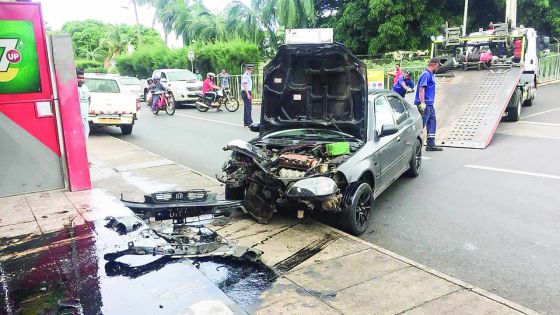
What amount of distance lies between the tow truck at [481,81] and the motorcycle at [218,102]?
28.1 ft

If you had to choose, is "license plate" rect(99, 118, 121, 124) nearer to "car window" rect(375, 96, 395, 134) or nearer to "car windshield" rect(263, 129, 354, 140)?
"car windshield" rect(263, 129, 354, 140)

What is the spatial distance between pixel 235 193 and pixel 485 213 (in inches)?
125

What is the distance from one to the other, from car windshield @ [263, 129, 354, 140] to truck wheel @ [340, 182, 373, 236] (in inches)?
33.3

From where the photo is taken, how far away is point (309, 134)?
240 inches

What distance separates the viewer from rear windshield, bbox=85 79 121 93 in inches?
532

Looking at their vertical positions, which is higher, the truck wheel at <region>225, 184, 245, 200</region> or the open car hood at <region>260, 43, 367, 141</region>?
the open car hood at <region>260, 43, 367, 141</region>

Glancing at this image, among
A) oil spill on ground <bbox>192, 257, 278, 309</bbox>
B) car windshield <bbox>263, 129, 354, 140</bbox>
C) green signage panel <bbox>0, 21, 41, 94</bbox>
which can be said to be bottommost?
oil spill on ground <bbox>192, 257, 278, 309</bbox>

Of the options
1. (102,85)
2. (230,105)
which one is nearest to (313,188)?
(102,85)

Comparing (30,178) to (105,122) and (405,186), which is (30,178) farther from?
(105,122)

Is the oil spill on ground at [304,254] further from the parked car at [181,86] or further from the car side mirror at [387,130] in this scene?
the parked car at [181,86]

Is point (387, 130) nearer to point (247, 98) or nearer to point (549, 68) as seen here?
point (247, 98)

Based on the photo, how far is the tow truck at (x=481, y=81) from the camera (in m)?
10.3

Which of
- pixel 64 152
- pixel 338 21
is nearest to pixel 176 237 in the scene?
pixel 64 152

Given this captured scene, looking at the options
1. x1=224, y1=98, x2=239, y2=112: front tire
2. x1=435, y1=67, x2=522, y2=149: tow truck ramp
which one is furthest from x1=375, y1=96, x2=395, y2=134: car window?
x1=224, y1=98, x2=239, y2=112: front tire
